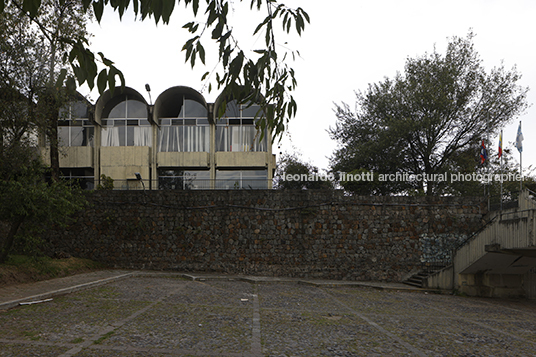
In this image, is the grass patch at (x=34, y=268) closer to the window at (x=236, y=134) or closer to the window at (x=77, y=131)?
the window at (x=77, y=131)

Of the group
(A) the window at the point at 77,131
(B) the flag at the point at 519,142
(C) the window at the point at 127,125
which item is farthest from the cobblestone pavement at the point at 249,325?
(A) the window at the point at 77,131

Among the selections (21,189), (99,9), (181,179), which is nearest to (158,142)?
(181,179)

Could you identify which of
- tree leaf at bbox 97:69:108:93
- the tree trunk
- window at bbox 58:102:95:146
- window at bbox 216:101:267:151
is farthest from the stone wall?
tree leaf at bbox 97:69:108:93

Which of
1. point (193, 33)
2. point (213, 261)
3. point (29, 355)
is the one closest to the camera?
point (193, 33)

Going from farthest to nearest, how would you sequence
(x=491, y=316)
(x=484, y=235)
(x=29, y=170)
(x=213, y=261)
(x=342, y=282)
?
(x=213, y=261) → (x=342, y=282) → (x=484, y=235) → (x=29, y=170) → (x=491, y=316)

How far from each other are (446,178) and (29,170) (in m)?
22.7

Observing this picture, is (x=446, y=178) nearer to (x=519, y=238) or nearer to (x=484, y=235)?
(x=484, y=235)

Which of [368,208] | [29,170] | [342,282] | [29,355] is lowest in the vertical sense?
[342,282]

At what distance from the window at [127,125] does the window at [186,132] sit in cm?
96

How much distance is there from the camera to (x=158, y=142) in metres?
24.7

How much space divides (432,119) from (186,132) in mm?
15428

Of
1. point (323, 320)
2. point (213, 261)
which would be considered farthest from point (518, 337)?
point (213, 261)

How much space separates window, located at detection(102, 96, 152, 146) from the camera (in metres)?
24.6

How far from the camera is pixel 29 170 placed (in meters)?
12.8
